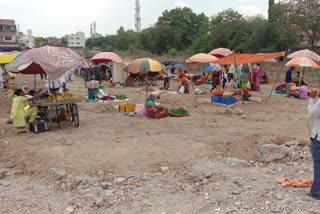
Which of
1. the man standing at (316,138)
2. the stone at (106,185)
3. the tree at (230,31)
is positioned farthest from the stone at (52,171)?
the tree at (230,31)

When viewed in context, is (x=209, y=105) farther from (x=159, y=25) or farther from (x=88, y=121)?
(x=159, y=25)

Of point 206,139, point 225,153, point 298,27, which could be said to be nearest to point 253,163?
point 225,153

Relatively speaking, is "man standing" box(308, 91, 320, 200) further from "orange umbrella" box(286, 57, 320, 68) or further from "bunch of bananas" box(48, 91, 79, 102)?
"orange umbrella" box(286, 57, 320, 68)

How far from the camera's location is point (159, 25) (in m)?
46.5

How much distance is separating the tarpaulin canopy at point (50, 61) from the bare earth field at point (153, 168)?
1.56 meters

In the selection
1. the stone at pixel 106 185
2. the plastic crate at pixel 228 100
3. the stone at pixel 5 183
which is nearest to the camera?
the stone at pixel 106 185

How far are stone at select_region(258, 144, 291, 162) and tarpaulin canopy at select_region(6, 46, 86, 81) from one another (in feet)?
15.5

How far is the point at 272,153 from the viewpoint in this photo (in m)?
5.99

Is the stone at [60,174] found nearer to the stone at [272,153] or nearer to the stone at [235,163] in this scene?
the stone at [235,163]

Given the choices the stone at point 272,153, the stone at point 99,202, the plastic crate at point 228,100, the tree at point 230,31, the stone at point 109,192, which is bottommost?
the stone at point 99,202

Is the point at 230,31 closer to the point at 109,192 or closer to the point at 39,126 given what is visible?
the point at 39,126

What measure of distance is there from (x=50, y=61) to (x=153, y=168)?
3.94 m

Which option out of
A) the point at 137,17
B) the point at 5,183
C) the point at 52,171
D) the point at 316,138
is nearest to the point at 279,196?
the point at 316,138

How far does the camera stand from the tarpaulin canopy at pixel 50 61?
303 inches
